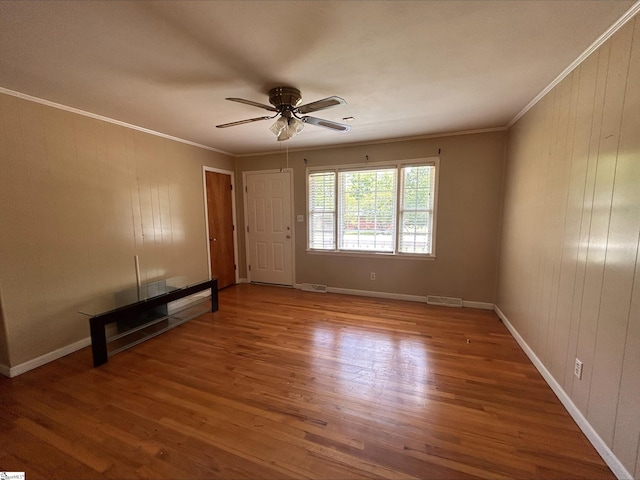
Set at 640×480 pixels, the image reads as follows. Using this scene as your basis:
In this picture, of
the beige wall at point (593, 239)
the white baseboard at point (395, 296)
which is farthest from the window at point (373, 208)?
the beige wall at point (593, 239)

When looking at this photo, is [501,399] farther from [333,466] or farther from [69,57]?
[69,57]

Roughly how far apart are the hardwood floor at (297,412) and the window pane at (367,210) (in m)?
1.63

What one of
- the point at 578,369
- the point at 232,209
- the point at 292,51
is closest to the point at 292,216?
the point at 232,209

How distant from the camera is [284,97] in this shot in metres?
2.18

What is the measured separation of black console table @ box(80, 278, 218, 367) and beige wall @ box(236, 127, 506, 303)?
2561 mm

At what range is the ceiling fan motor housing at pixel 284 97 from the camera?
85.3 inches

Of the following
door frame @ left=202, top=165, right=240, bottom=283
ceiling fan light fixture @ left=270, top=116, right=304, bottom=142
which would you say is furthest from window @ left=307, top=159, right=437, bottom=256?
ceiling fan light fixture @ left=270, top=116, right=304, bottom=142

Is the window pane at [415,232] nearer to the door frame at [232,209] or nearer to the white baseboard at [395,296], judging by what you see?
the white baseboard at [395,296]

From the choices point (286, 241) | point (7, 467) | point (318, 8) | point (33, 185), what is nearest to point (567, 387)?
point (318, 8)

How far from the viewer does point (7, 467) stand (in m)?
1.46

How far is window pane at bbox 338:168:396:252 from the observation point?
4039 millimetres

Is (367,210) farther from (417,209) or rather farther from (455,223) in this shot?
(455,223)

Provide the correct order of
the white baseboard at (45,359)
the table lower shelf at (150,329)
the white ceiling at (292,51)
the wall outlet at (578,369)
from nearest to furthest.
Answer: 1. the white ceiling at (292,51)
2. the wall outlet at (578,369)
3. the white baseboard at (45,359)
4. the table lower shelf at (150,329)

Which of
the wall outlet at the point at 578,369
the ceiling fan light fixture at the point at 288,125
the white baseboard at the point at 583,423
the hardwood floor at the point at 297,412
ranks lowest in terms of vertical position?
the hardwood floor at the point at 297,412
